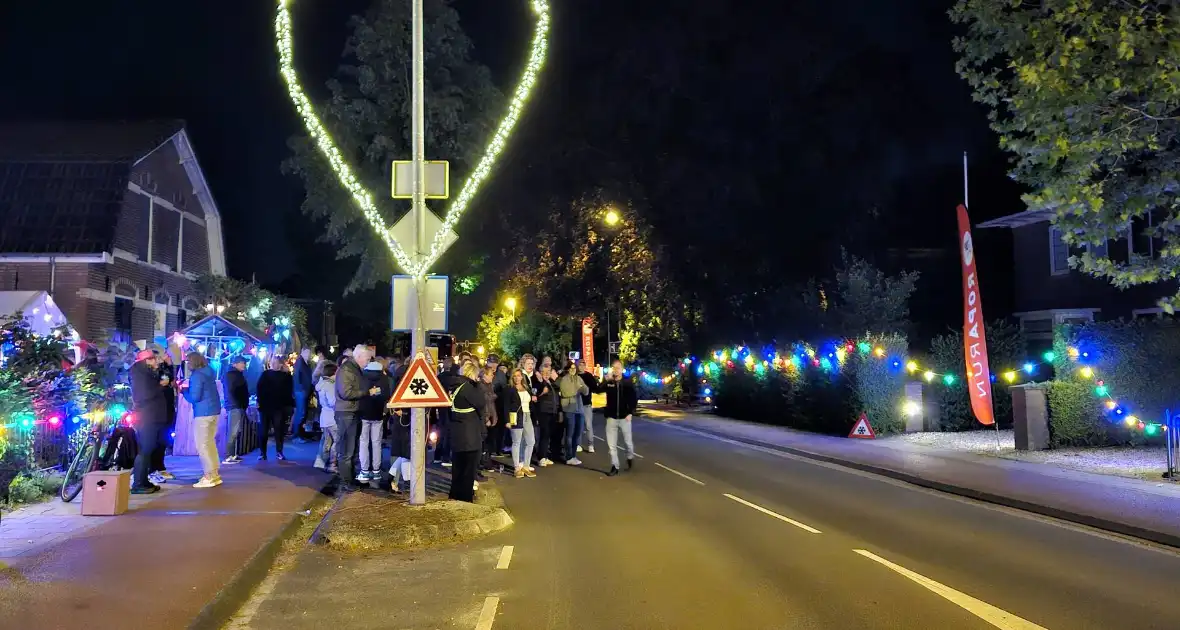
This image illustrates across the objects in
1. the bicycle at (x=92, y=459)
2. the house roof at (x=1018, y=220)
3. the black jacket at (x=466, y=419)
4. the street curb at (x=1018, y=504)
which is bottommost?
the street curb at (x=1018, y=504)

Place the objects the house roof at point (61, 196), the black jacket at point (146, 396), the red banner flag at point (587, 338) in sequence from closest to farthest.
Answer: the black jacket at point (146, 396) < the house roof at point (61, 196) < the red banner flag at point (587, 338)

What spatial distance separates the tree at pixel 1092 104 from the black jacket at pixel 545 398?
8.15 metres

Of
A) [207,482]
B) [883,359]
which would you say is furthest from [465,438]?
[883,359]

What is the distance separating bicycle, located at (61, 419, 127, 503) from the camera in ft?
34.6

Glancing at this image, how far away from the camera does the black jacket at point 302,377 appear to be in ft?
57.4

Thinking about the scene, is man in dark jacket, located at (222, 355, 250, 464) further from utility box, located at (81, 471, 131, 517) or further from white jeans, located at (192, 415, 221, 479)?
utility box, located at (81, 471, 131, 517)

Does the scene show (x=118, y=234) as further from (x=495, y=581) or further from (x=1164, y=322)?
(x=1164, y=322)

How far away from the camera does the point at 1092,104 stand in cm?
1101

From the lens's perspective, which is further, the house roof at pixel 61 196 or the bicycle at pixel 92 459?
the house roof at pixel 61 196

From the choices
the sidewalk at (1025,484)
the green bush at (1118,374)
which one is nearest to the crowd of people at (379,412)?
the sidewalk at (1025,484)

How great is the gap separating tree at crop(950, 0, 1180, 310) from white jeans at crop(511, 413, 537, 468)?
8181 mm

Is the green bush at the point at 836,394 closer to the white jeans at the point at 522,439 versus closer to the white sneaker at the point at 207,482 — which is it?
the white jeans at the point at 522,439

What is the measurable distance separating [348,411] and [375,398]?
1.38 feet

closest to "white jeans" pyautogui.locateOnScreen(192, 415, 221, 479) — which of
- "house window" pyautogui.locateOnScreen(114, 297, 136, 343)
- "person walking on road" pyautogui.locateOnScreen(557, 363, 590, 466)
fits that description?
"person walking on road" pyautogui.locateOnScreen(557, 363, 590, 466)
